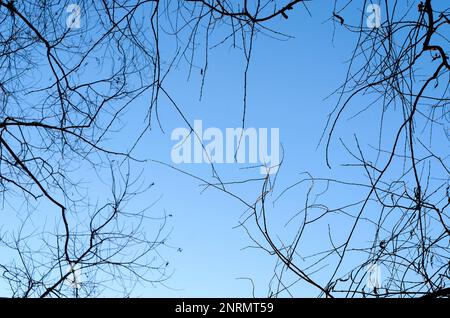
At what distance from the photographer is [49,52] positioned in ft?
6.32

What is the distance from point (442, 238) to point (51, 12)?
1.44m

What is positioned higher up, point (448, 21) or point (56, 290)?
point (448, 21)

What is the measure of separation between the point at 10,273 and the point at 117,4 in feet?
4.14

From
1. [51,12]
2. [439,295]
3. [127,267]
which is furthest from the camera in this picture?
[127,267]
